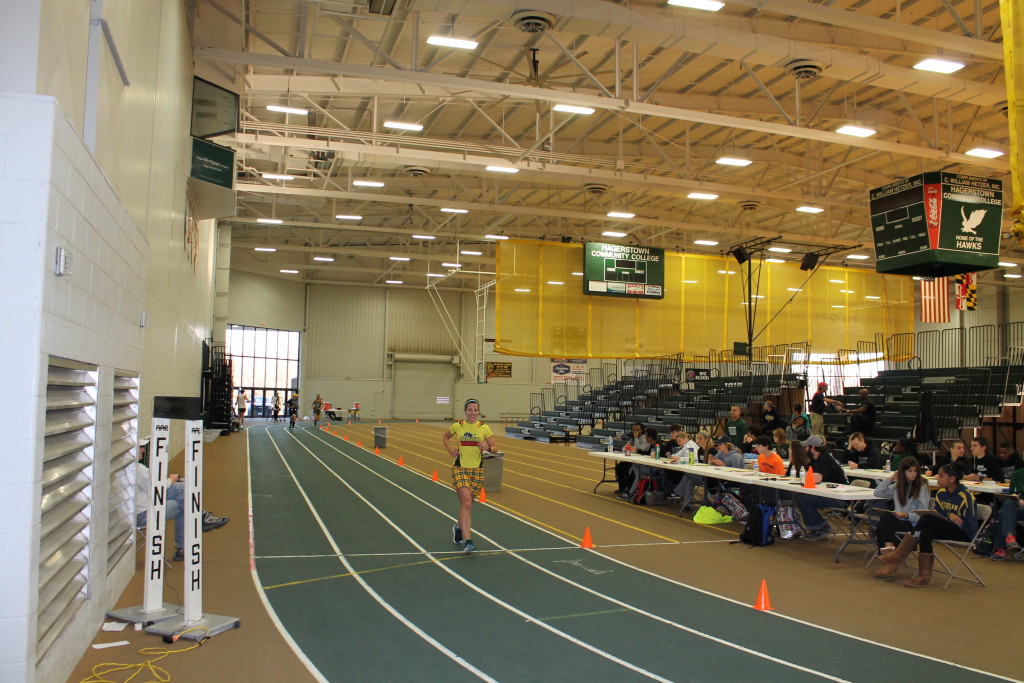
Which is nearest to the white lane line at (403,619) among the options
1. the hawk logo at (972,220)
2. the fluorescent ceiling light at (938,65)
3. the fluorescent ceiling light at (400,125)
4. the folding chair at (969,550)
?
the folding chair at (969,550)

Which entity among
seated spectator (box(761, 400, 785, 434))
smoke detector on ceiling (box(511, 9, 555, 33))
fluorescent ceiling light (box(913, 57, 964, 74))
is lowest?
seated spectator (box(761, 400, 785, 434))

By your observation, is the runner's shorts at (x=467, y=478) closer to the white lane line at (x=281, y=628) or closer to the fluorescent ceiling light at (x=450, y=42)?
the white lane line at (x=281, y=628)

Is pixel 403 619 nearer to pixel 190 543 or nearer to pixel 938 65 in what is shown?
pixel 190 543

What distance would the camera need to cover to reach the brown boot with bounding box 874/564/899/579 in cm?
773

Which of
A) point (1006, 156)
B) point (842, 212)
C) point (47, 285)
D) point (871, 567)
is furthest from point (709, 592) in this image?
point (842, 212)

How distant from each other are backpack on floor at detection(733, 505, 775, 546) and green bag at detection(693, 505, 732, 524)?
150cm

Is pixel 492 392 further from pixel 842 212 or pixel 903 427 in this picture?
pixel 903 427

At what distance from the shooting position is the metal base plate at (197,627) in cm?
547

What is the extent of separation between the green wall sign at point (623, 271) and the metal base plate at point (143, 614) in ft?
73.7

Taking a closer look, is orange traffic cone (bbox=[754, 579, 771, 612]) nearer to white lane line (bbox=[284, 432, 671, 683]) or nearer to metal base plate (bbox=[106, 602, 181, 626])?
white lane line (bbox=[284, 432, 671, 683])

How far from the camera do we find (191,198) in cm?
1561

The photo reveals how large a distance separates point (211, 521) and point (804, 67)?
39.9 feet

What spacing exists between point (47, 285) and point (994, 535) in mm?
9932

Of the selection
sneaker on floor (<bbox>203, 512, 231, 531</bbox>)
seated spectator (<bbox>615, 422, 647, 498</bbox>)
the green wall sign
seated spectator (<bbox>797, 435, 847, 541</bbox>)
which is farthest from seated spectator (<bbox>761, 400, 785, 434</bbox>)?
sneaker on floor (<bbox>203, 512, 231, 531</bbox>)
